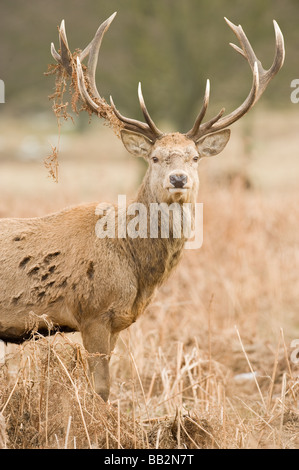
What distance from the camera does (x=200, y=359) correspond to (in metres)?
6.35

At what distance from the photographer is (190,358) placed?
6.23 metres

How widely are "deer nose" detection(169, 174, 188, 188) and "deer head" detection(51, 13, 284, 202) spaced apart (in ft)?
0.09

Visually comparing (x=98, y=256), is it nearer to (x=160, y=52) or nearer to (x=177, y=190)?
(x=177, y=190)

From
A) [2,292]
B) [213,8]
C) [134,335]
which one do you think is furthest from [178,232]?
[213,8]

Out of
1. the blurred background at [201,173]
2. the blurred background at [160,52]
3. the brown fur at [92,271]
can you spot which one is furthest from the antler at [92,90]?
the blurred background at [160,52]

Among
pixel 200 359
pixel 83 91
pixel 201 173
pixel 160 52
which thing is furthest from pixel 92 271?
pixel 160 52

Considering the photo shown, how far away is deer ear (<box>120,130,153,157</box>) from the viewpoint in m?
5.47

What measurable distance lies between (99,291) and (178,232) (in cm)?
76

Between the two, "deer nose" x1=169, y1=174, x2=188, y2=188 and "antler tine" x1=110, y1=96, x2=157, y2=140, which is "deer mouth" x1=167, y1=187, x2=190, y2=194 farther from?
"antler tine" x1=110, y1=96, x2=157, y2=140

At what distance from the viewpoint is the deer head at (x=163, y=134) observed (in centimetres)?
520

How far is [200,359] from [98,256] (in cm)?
171

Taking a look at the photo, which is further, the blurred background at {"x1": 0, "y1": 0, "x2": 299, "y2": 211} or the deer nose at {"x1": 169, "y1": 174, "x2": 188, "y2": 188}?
the blurred background at {"x1": 0, "y1": 0, "x2": 299, "y2": 211}

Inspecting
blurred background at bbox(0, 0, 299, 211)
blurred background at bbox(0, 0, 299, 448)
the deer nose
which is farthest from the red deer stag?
blurred background at bbox(0, 0, 299, 211)
